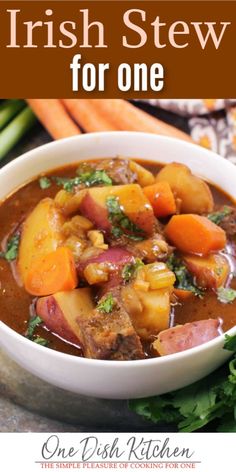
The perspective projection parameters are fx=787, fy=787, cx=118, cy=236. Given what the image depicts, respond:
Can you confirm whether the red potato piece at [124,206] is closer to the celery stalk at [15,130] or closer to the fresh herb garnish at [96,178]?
the fresh herb garnish at [96,178]

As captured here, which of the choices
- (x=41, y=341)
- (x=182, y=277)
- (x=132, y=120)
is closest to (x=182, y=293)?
(x=182, y=277)

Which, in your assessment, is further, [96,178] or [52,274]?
[96,178]

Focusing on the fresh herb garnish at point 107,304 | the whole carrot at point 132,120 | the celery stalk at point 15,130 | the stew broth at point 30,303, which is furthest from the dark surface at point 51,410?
the whole carrot at point 132,120

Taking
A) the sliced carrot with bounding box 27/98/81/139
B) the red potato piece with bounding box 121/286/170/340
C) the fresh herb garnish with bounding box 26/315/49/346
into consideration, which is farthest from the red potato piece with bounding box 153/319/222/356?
the sliced carrot with bounding box 27/98/81/139

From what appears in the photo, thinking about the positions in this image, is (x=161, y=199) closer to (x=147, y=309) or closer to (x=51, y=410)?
(x=147, y=309)

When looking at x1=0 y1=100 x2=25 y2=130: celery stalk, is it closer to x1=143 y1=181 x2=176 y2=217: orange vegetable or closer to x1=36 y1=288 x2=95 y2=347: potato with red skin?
x1=143 y1=181 x2=176 y2=217: orange vegetable
